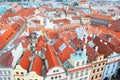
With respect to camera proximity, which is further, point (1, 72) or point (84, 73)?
point (84, 73)

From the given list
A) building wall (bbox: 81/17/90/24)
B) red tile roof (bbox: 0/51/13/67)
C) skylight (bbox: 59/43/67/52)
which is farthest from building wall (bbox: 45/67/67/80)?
building wall (bbox: 81/17/90/24)

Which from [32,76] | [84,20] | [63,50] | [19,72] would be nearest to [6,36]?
[19,72]

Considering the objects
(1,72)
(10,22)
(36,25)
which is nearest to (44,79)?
(1,72)

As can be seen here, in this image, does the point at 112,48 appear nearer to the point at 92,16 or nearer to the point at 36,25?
the point at 36,25

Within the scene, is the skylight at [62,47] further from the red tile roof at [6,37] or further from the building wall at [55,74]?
the red tile roof at [6,37]

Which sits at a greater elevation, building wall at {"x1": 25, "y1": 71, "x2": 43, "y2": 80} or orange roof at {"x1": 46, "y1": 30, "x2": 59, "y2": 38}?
orange roof at {"x1": 46, "y1": 30, "x2": 59, "y2": 38}

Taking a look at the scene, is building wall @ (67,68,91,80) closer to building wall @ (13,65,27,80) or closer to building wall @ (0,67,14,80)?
building wall @ (13,65,27,80)

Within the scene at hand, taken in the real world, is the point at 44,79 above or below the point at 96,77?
above
